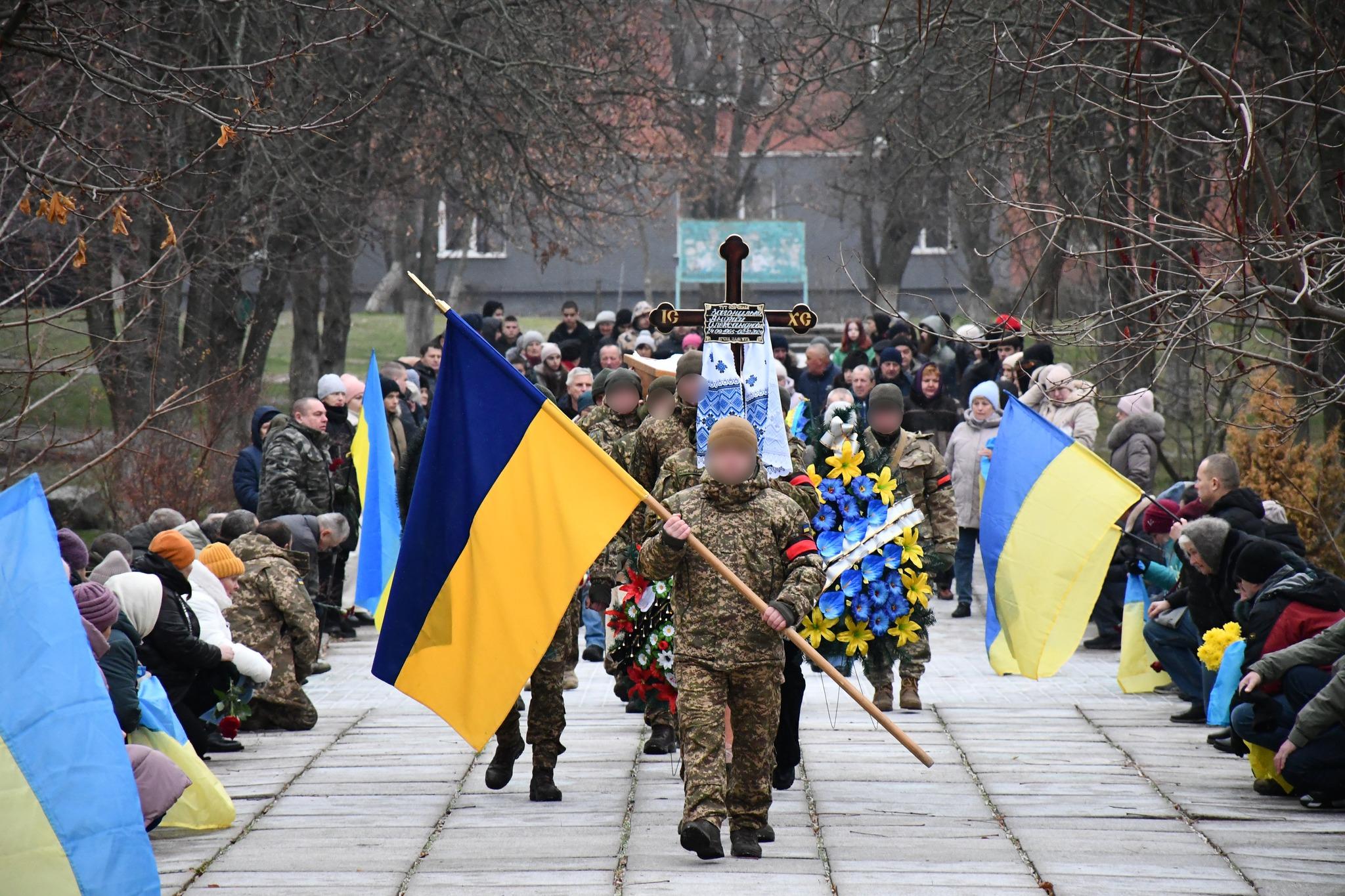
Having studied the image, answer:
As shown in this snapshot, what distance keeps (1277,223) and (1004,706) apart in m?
5.18

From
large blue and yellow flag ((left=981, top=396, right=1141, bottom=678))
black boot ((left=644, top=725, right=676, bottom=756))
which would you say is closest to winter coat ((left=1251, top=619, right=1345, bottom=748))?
large blue and yellow flag ((left=981, top=396, right=1141, bottom=678))

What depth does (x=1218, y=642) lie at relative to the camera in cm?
894

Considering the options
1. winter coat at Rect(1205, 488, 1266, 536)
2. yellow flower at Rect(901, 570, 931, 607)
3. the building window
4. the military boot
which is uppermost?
the building window

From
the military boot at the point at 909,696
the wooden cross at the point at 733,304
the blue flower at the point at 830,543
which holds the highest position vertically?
the wooden cross at the point at 733,304

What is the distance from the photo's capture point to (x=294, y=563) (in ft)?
34.3

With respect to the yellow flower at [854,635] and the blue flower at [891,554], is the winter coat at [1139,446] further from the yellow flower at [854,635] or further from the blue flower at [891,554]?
the yellow flower at [854,635]

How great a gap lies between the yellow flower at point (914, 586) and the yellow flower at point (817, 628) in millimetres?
528

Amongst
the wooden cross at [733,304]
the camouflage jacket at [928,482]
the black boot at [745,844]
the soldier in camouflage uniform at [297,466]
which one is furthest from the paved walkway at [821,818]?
the soldier in camouflage uniform at [297,466]

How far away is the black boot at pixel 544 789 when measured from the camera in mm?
7793

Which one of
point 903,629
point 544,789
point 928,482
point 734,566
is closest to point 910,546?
point 903,629

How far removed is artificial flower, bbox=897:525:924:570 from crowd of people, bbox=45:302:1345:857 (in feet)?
0.66

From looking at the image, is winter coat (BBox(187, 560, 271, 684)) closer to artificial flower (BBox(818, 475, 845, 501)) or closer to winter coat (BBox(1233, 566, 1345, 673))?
artificial flower (BBox(818, 475, 845, 501))

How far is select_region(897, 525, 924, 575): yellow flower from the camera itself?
9.55 metres

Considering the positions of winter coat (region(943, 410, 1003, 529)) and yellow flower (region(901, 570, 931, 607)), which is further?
winter coat (region(943, 410, 1003, 529))
